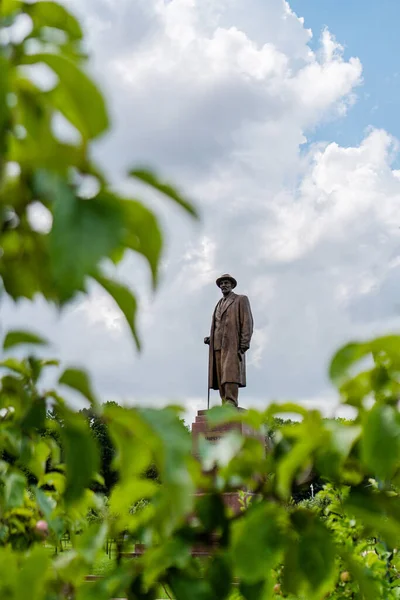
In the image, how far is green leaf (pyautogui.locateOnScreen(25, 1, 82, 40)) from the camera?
0.55m

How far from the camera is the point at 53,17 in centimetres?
55

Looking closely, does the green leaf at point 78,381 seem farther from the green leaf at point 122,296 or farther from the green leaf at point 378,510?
the green leaf at point 378,510

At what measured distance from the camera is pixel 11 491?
3.17 feet

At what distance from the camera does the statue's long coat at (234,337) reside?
10508 millimetres

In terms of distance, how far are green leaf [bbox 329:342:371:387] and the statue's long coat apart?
9.90 meters

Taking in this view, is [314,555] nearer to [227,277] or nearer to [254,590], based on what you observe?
[254,590]

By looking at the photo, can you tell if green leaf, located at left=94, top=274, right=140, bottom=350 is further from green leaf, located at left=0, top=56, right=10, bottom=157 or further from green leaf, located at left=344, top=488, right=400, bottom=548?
green leaf, located at left=344, top=488, right=400, bottom=548

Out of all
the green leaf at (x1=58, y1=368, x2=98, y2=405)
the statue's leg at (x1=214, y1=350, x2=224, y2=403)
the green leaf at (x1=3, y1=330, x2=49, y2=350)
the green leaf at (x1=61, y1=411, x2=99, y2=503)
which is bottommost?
the green leaf at (x1=61, y1=411, x2=99, y2=503)

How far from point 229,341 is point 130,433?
10.1 m

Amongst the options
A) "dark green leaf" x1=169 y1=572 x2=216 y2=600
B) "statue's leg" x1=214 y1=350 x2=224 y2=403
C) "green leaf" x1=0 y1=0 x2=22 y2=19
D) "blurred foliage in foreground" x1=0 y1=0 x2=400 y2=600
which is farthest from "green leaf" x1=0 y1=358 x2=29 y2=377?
"statue's leg" x1=214 y1=350 x2=224 y2=403

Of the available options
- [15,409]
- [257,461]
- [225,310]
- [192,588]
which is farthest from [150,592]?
[225,310]

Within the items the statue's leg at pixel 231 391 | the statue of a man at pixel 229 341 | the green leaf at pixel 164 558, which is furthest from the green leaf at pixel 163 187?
the statue's leg at pixel 231 391

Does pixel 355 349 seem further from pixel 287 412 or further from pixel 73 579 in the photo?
pixel 73 579

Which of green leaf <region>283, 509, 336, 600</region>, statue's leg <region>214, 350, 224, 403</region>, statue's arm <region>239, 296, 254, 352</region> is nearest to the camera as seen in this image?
green leaf <region>283, 509, 336, 600</region>
